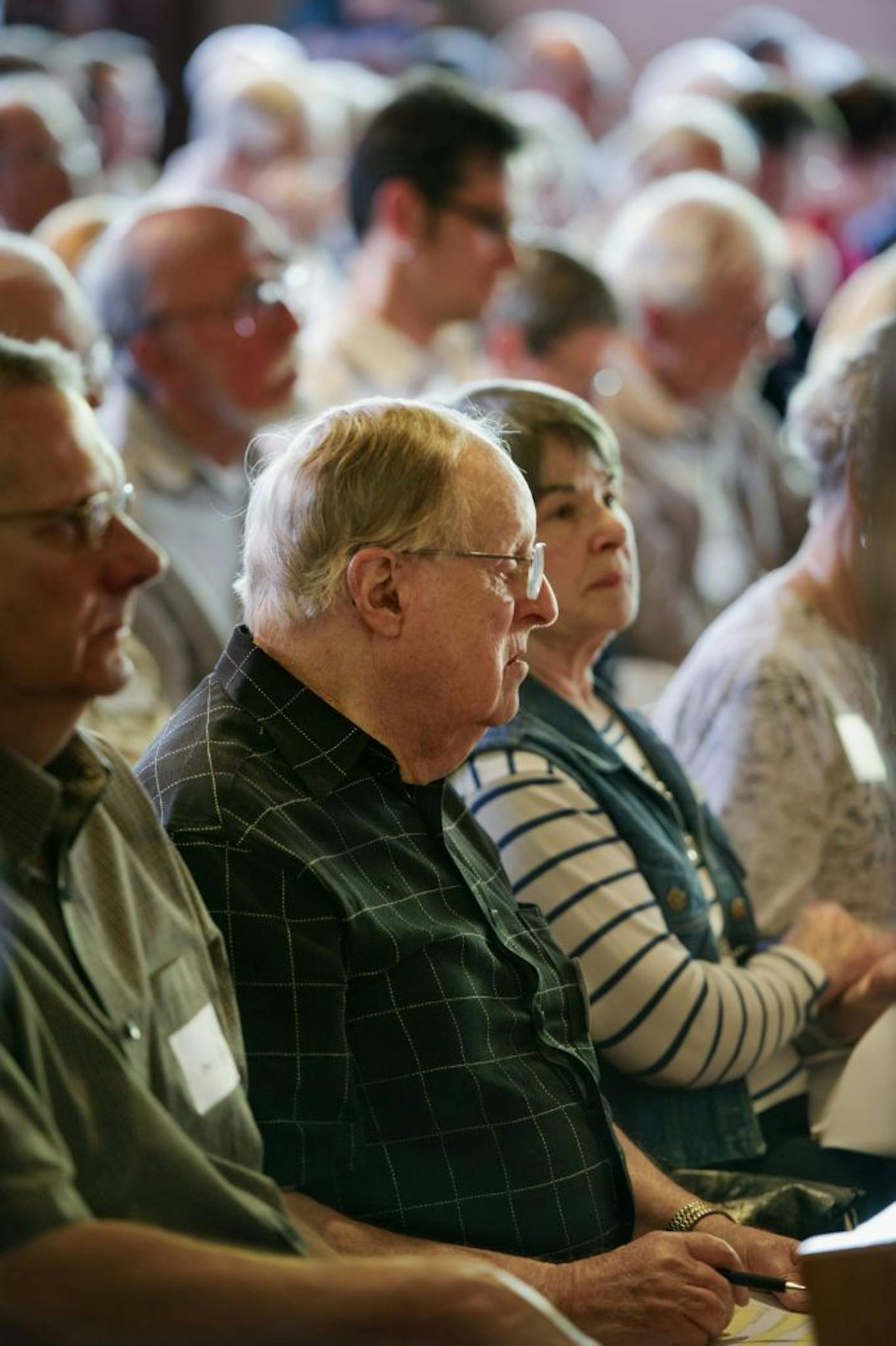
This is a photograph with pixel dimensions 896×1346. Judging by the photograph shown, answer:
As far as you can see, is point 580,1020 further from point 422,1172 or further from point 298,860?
point 298,860

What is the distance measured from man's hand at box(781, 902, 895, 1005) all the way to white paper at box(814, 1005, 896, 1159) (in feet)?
0.27

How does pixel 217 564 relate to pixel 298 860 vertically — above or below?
below

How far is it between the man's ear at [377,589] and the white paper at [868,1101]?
0.94 meters

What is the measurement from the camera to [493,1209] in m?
1.77

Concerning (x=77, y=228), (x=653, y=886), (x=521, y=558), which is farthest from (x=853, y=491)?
(x=77, y=228)

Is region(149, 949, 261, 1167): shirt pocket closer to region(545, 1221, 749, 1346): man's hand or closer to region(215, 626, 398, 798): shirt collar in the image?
region(215, 626, 398, 798): shirt collar

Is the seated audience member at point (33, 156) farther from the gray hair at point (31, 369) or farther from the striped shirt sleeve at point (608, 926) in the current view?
the gray hair at point (31, 369)

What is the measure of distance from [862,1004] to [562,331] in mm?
1886

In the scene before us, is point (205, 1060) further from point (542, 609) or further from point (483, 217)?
point (483, 217)

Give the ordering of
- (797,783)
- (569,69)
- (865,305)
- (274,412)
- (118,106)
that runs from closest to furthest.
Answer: (797,783), (274,412), (865,305), (118,106), (569,69)

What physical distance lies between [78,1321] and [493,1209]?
603mm

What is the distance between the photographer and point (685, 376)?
15.1 feet

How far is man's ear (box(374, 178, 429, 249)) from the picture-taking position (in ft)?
14.8

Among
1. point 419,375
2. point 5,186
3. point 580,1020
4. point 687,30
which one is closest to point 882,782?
point 580,1020
